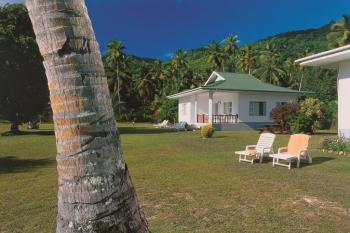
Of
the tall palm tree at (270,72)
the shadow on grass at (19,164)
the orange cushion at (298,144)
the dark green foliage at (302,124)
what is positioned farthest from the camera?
the tall palm tree at (270,72)

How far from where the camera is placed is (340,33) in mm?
44250

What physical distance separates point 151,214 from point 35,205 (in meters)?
2.49

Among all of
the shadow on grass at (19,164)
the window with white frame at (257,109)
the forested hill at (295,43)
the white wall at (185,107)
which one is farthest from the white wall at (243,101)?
the forested hill at (295,43)

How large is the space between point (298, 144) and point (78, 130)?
10610 mm

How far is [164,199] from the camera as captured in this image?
7293mm

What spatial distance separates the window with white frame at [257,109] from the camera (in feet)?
112

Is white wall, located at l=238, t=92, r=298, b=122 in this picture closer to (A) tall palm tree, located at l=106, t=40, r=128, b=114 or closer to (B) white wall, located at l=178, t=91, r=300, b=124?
(B) white wall, located at l=178, t=91, r=300, b=124

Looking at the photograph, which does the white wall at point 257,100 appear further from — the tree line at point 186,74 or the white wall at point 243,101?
the tree line at point 186,74

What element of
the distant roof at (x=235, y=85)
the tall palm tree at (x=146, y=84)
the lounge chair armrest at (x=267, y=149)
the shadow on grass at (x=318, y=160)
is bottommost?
the shadow on grass at (x=318, y=160)

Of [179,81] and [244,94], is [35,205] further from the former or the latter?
[179,81]

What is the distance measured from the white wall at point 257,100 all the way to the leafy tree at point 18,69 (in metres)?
17.9

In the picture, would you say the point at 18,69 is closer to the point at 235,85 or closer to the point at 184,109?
the point at 235,85

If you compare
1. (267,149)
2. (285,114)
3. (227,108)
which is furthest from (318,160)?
(227,108)

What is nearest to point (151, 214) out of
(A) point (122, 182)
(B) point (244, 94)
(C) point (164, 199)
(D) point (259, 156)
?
(C) point (164, 199)
